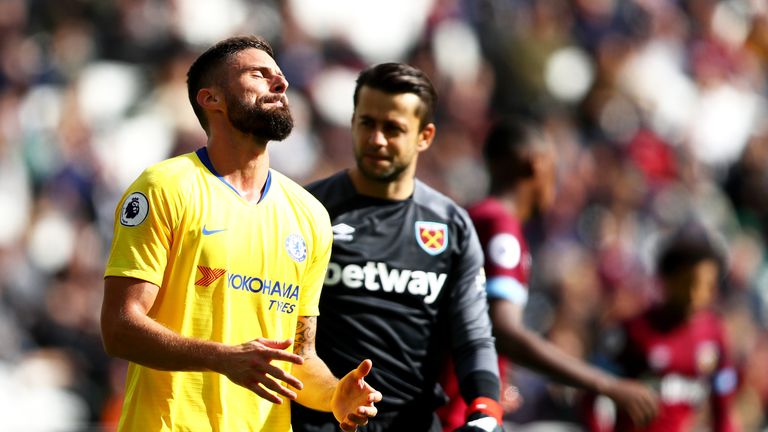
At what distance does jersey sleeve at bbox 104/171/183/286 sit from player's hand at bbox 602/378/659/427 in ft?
9.93

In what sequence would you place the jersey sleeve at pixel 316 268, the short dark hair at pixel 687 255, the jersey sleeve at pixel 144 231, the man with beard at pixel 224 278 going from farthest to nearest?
the short dark hair at pixel 687 255 → the jersey sleeve at pixel 316 268 → the jersey sleeve at pixel 144 231 → the man with beard at pixel 224 278

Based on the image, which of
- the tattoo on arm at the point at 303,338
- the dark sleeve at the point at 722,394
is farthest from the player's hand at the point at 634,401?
the tattoo on arm at the point at 303,338

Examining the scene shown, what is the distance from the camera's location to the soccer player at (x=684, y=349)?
26.7ft

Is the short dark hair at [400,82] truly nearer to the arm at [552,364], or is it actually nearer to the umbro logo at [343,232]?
the umbro logo at [343,232]

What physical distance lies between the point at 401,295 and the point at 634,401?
1.61m

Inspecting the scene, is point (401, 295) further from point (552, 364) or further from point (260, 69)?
point (260, 69)

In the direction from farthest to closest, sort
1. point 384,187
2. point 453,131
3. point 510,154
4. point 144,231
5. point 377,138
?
point 453,131
point 510,154
point 384,187
point 377,138
point 144,231

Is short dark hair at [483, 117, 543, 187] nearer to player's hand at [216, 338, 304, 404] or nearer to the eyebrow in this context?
the eyebrow

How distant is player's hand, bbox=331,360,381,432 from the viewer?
453cm

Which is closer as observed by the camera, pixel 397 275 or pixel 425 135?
pixel 397 275

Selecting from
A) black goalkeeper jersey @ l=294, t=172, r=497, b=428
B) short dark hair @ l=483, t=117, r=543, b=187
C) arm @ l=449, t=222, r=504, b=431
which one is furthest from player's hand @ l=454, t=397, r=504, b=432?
short dark hair @ l=483, t=117, r=543, b=187

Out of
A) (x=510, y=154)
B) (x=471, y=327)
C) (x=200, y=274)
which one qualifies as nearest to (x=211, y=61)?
(x=200, y=274)

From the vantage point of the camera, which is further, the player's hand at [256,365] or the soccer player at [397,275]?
the soccer player at [397,275]

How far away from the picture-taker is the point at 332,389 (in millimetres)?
4684
